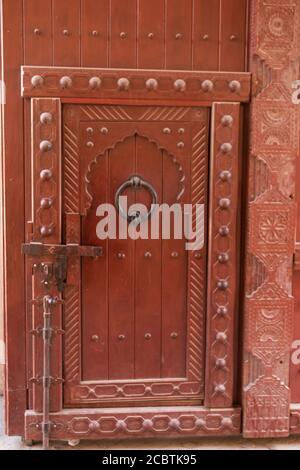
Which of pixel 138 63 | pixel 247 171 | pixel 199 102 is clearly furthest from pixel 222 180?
pixel 138 63

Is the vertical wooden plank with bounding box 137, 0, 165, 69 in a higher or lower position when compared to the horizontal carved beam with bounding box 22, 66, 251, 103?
higher

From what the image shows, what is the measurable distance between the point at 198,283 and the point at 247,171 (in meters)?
0.49

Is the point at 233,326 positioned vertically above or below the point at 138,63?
below

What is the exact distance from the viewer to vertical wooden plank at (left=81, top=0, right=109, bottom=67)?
6.48 ft

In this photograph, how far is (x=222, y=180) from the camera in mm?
2053

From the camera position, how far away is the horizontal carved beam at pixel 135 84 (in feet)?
6.38

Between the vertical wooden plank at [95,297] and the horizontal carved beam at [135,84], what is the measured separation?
0.26 metres

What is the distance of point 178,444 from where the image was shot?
2170 mm

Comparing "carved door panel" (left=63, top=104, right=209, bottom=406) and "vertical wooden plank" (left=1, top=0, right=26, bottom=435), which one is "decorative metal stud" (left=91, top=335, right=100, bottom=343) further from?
"vertical wooden plank" (left=1, top=0, right=26, bottom=435)

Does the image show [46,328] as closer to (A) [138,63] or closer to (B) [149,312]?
(B) [149,312]

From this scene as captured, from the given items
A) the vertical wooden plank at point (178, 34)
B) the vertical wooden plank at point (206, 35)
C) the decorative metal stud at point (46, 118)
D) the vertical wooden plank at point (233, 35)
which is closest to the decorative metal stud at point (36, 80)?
the decorative metal stud at point (46, 118)

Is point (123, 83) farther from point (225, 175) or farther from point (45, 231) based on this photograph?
point (45, 231)

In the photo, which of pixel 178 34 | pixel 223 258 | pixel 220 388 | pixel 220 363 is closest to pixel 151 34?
pixel 178 34

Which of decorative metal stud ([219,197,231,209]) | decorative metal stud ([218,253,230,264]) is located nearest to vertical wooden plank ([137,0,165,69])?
decorative metal stud ([219,197,231,209])
